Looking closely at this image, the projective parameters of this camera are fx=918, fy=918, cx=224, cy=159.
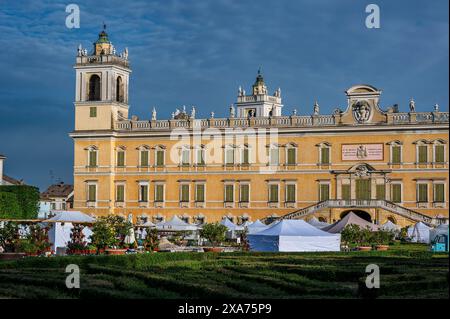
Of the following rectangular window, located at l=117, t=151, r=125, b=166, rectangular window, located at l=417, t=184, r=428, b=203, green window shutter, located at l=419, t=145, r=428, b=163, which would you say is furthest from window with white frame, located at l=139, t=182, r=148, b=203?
green window shutter, located at l=419, t=145, r=428, b=163

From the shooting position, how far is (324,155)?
56.9 meters

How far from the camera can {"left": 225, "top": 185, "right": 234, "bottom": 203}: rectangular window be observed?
5884cm

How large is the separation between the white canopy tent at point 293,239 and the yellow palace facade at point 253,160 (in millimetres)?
17567

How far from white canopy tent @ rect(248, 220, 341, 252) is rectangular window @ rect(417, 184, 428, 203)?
1904 cm

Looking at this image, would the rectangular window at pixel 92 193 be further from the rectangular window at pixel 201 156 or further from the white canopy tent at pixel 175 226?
the white canopy tent at pixel 175 226

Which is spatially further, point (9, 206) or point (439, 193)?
point (9, 206)

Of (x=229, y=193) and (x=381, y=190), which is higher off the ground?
(x=381, y=190)

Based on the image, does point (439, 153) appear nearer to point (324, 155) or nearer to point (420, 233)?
point (324, 155)

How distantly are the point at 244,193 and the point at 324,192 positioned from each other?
522 centimetres

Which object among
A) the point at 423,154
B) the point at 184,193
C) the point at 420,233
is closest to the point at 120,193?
the point at 184,193

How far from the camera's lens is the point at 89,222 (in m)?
40.8

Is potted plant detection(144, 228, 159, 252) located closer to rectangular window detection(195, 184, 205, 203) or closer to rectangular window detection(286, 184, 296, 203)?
rectangular window detection(286, 184, 296, 203)
